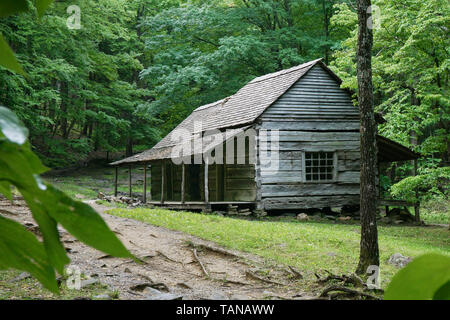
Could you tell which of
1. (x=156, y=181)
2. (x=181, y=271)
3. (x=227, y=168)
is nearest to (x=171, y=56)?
(x=156, y=181)

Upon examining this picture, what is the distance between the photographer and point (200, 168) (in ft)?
70.0

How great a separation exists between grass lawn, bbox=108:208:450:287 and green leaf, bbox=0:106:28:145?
7231 millimetres

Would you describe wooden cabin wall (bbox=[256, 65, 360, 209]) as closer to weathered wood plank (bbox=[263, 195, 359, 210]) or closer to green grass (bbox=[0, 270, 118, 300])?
weathered wood plank (bbox=[263, 195, 359, 210])

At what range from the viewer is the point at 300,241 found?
10.3m

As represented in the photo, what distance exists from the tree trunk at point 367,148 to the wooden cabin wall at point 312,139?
9.61 metres

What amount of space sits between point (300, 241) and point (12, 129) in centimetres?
1040

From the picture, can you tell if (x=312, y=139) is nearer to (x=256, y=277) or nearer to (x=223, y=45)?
(x=223, y=45)

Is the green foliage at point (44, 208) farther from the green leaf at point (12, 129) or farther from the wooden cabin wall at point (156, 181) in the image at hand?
the wooden cabin wall at point (156, 181)

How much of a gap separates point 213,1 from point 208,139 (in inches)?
493

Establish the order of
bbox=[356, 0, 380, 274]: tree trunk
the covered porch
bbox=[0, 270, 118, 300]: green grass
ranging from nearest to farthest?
bbox=[0, 270, 118, 300]: green grass < bbox=[356, 0, 380, 274]: tree trunk < the covered porch

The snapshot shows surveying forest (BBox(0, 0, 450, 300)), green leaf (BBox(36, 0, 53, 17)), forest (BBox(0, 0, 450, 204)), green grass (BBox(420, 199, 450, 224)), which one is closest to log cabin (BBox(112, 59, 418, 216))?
forest (BBox(0, 0, 450, 300))

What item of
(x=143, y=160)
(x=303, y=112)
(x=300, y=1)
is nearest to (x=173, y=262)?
(x=303, y=112)

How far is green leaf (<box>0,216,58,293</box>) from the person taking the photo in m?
0.35
